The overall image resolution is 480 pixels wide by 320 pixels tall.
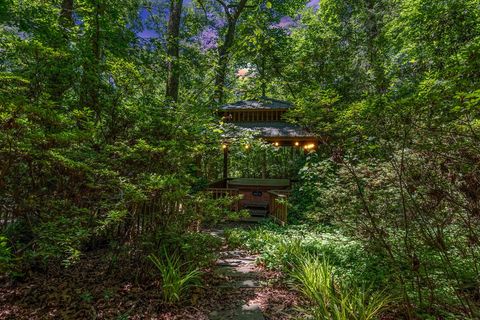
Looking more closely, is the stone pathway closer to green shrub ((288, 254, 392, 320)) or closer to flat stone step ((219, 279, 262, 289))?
flat stone step ((219, 279, 262, 289))

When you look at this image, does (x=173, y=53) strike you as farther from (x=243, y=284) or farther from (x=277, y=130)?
A: (x=243, y=284)

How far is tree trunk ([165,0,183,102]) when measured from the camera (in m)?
8.92

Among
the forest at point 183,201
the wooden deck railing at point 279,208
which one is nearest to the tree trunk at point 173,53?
the forest at point 183,201

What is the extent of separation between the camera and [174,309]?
3770 millimetres

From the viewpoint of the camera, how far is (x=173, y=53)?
10.0 meters

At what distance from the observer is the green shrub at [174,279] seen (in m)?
3.92

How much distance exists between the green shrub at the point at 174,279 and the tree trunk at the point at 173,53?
5391 mm

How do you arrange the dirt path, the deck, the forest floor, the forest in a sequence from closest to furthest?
the forest, the forest floor, the dirt path, the deck

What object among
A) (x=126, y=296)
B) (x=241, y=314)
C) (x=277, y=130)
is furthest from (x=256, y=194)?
(x=126, y=296)

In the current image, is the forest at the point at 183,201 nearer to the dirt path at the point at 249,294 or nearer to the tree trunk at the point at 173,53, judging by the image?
the dirt path at the point at 249,294

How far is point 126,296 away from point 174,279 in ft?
2.54

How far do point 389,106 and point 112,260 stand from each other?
5.21 m

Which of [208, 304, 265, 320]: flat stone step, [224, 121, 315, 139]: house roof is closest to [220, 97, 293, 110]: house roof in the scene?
[224, 121, 315, 139]: house roof

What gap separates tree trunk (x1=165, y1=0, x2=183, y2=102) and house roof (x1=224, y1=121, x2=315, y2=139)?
3.16m
